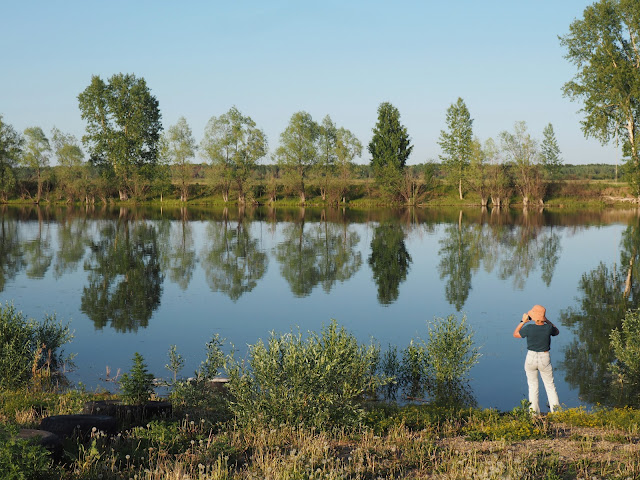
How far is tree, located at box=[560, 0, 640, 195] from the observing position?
40.8 metres

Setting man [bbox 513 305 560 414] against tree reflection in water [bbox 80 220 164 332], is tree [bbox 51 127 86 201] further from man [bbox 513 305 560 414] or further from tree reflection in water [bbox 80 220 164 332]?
man [bbox 513 305 560 414]

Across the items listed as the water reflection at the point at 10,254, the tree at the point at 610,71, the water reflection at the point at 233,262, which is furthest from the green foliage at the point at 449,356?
the tree at the point at 610,71

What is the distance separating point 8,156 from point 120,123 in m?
19.2

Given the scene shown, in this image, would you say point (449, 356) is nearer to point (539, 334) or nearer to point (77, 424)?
point (539, 334)

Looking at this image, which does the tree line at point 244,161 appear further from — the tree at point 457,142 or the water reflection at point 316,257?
the water reflection at point 316,257

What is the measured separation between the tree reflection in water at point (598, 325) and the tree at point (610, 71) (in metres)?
12.6

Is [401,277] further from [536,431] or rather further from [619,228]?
[619,228]

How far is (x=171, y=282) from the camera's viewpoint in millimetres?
28172

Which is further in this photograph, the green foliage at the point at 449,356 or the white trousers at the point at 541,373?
the green foliage at the point at 449,356

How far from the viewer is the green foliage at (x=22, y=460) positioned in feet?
21.2

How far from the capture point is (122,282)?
2730 centimetres

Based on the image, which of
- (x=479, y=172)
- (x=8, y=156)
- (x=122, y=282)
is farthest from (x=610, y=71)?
(x=8, y=156)

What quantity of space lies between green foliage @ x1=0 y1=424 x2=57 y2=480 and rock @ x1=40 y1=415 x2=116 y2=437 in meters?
1.11

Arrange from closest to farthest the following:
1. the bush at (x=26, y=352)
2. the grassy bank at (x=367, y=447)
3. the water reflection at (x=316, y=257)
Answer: the grassy bank at (x=367, y=447)
the bush at (x=26, y=352)
the water reflection at (x=316, y=257)
